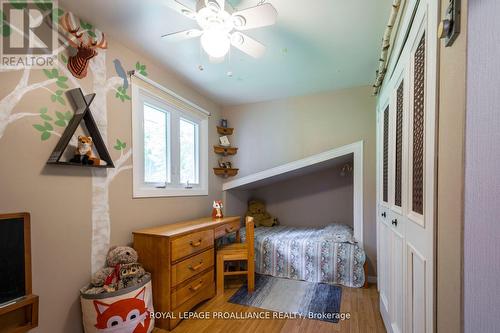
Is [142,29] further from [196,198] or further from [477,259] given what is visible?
[477,259]

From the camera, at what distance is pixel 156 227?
2.07 m

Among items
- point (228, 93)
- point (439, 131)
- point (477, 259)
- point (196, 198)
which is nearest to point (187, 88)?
point (228, 93)

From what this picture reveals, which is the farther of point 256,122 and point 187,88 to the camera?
point 256,122

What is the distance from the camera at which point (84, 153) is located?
1498mm

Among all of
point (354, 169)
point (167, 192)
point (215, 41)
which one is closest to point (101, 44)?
point (215, 41)

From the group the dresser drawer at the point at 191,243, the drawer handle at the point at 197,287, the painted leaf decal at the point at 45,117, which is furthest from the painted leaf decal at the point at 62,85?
the drawer handle at the point at 197,287

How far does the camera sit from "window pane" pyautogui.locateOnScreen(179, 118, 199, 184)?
8.73ft

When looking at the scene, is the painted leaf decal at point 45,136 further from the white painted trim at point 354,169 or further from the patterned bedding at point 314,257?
the patterned bedding at point 314,257

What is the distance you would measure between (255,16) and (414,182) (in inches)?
47.1

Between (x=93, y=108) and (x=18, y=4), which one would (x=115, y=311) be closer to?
(x=93, y=108)

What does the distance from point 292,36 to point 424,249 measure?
163 centimetres

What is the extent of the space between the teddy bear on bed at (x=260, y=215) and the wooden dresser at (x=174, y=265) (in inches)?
63.6

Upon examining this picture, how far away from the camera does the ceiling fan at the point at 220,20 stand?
119cm

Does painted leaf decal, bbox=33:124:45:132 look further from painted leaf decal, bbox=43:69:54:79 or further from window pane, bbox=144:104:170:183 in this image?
window pane, bbox=144:104:170:183
